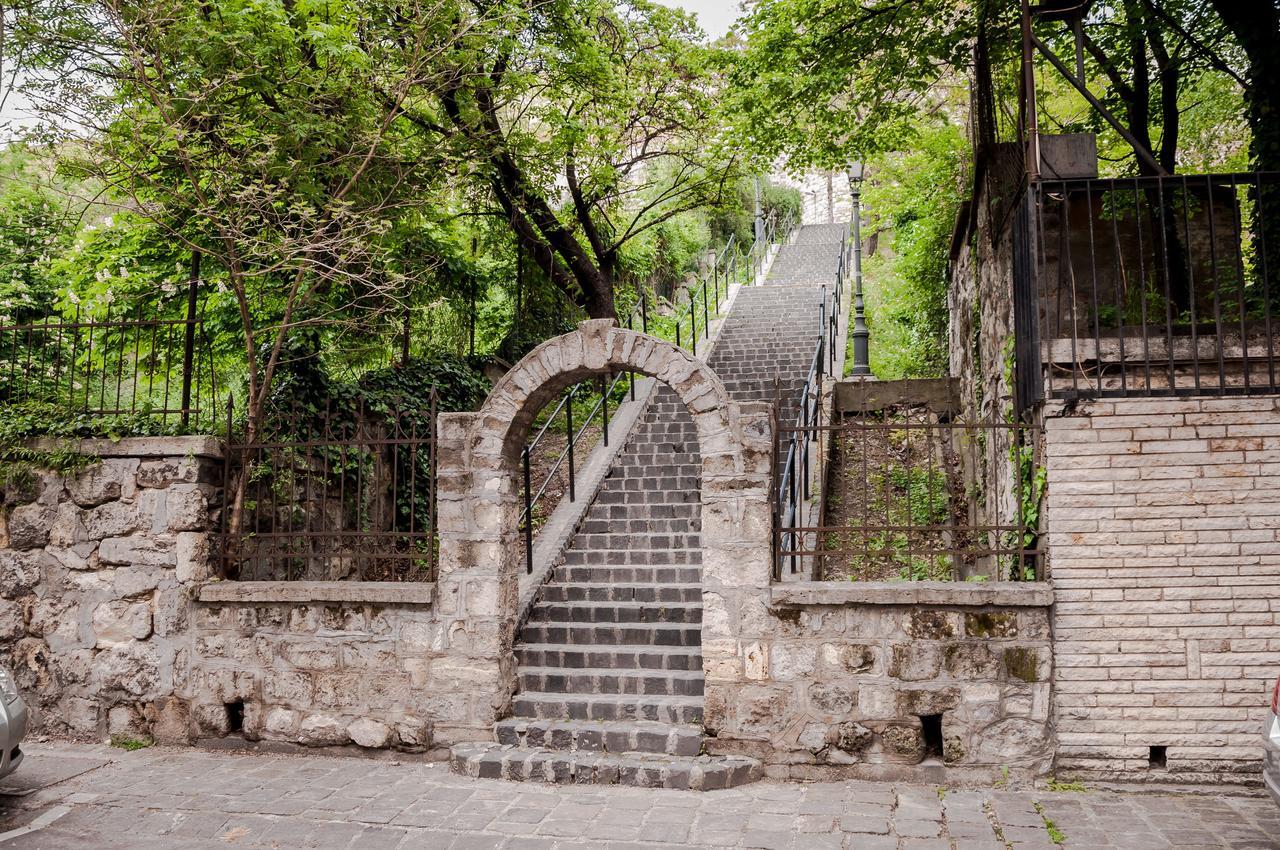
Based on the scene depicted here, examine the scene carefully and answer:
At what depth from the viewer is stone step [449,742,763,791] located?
5617mm

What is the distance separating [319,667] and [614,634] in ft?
7.41

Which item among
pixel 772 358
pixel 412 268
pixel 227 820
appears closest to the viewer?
pixel 227 820

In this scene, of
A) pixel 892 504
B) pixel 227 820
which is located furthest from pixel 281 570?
pixel 892 504

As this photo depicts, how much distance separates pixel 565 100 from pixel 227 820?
948cm

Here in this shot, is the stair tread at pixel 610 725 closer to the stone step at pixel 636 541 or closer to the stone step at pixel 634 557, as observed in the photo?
the stone step at pixel 634 557

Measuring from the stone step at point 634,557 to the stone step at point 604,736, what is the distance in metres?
2.34

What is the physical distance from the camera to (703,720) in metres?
6.06

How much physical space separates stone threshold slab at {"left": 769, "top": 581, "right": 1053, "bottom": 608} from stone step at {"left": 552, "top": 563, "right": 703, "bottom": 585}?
226cm

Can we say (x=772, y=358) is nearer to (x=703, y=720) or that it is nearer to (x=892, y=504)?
(x=892, y=504)

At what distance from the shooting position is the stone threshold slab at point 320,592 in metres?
6.36

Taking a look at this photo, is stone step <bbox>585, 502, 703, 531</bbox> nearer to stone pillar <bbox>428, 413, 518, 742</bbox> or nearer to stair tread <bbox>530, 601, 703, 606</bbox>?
stair tread <bbox>530, 601, 703, 606</bbox>

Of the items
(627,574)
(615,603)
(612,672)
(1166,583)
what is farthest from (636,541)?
(1166,583)

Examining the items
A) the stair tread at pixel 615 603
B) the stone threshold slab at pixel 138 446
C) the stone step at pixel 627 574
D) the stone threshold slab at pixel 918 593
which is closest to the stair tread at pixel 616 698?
the stair tread at pixel 615 603

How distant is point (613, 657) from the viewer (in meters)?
6.91
